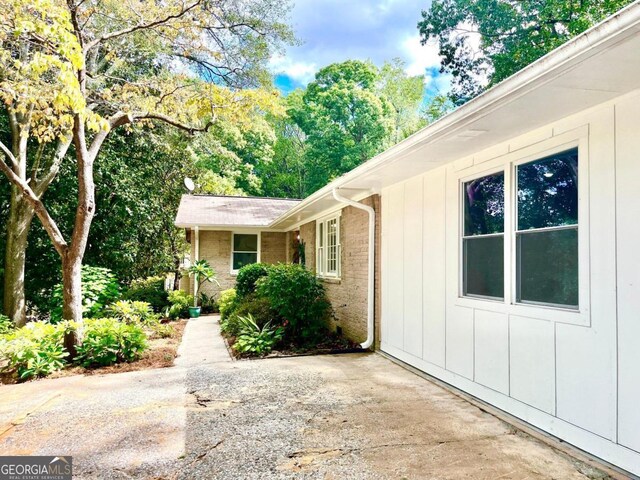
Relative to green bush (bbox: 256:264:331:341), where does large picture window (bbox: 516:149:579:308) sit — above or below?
above

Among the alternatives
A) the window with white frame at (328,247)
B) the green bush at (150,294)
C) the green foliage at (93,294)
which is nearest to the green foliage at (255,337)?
the window with white frame at (328,247)

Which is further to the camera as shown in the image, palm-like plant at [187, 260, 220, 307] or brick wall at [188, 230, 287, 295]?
brick wall at [188, 230, 287, 295]

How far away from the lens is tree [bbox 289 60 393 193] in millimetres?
24719

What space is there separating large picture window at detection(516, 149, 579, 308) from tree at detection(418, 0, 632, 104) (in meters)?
10.8

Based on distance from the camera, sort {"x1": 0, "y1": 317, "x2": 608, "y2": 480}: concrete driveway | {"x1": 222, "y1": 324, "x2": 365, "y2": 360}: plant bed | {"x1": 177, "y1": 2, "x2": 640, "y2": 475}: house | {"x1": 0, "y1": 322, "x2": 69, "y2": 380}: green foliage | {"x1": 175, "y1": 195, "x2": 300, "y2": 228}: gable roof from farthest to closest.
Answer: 1. {"x1": 175, "y1": 195, "x2": 300, "y2": 228}: gable roof
2. {"x1": 222, "y1": 324, "x2": 365, "y2": 360}: plant bed
3. {"x1": 0, "y1": 322, "x2": 69, "y2": 380}: green foliage
4. {"x1": 0, "y1": 317, "x2": 608, "y2": 480}: concrete driveway
5. {"x1": 177, "y1": 2, "x2": 640, "y2": 475}: house

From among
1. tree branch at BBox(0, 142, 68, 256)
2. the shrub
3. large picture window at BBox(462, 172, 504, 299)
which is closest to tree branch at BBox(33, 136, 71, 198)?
the shrub

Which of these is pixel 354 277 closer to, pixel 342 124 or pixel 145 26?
pixel 145 26

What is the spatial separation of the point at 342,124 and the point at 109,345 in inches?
862

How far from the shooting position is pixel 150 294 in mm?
12352

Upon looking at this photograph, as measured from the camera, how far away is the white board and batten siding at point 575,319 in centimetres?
287

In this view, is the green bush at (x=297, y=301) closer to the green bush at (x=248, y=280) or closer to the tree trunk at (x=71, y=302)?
the green bush at (x=248, y=280)

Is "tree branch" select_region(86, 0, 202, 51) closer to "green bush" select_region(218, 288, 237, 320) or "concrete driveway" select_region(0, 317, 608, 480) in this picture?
"concrete driveway" select_region(0, 317, 608, 480)

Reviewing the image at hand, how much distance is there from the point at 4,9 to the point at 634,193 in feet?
24.7

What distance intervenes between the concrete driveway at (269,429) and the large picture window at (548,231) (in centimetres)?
131
